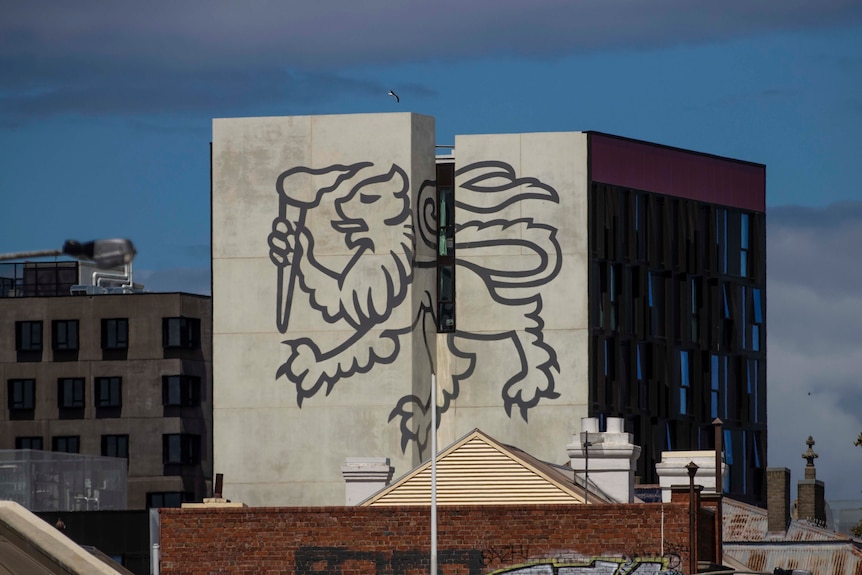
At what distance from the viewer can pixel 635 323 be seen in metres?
94.1

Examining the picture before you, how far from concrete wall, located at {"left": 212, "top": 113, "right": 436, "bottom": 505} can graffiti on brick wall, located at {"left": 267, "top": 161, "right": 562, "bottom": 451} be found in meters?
0.07

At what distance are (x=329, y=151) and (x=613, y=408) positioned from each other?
1666 cm

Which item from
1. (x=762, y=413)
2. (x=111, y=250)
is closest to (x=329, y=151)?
(x=762, y=413)

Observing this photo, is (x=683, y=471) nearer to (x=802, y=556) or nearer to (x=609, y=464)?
(x=609, y=464)

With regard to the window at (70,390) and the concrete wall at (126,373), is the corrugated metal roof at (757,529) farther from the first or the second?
the window at (70,390)

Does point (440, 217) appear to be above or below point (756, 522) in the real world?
above

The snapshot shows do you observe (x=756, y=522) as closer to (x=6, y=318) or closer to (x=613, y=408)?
(x=613, y=408)

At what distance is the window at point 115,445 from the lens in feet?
408

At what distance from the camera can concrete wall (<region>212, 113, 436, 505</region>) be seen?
8938 cm

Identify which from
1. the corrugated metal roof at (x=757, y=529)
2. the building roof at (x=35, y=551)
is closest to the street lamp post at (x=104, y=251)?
the building roof at (x=35, y=551)

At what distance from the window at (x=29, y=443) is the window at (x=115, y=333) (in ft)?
22.4

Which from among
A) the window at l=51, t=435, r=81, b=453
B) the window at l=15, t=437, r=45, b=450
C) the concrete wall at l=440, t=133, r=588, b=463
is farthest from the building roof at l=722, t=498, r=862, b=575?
the window at l=15, t=437, r=45, b=450

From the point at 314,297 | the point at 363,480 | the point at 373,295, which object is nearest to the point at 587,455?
the point at 363,480

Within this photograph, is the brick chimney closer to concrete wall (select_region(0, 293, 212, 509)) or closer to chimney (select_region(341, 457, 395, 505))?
chimney (select_region(341, 457, 395, 505))
